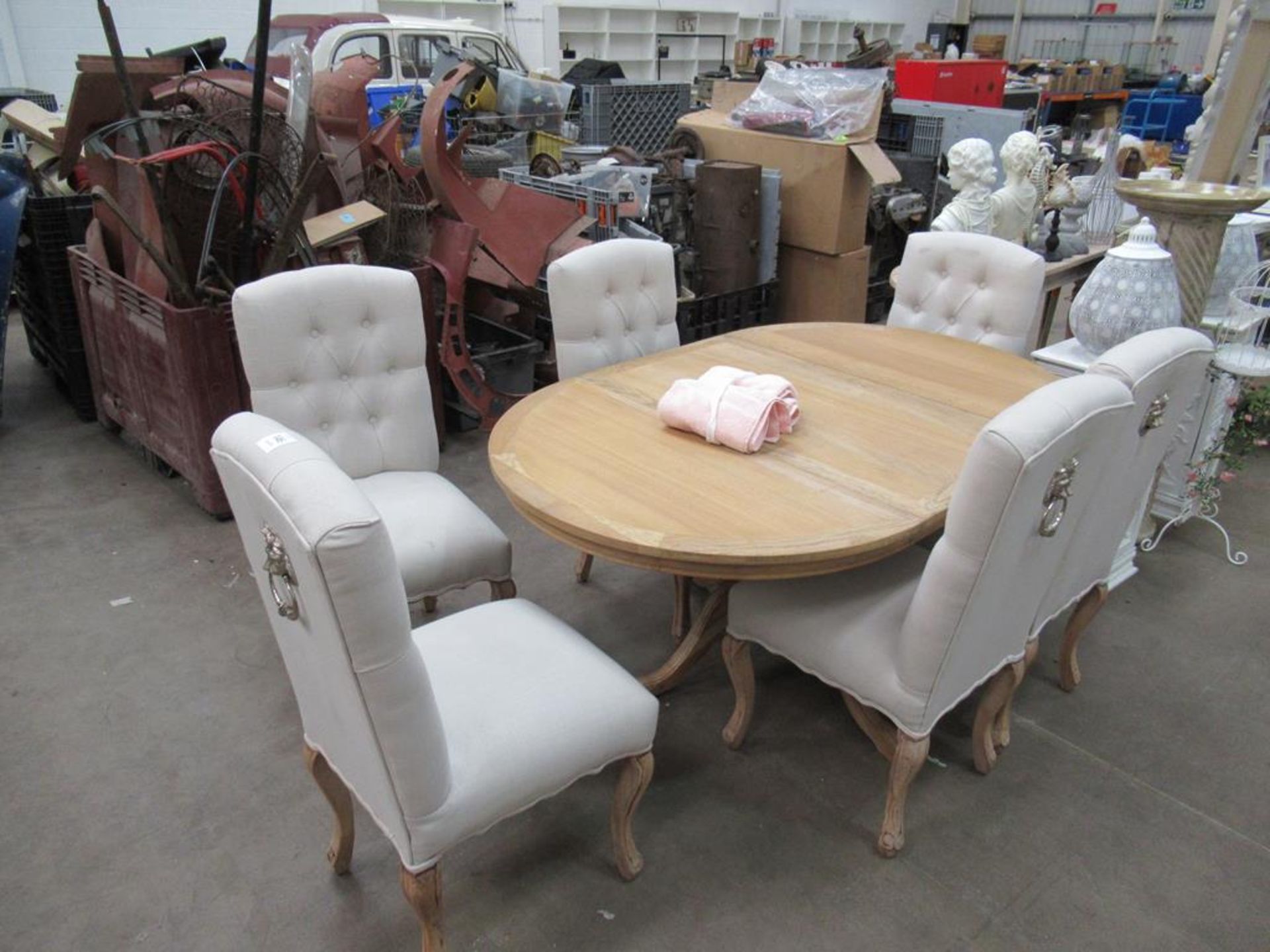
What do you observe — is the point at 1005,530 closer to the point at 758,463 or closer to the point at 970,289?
the point at 758,463

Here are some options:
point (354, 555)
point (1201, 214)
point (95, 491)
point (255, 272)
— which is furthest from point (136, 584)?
point (1201, 214)

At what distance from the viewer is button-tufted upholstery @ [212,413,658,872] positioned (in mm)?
1032

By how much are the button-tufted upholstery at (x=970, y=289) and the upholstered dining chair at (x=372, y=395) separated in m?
1.45

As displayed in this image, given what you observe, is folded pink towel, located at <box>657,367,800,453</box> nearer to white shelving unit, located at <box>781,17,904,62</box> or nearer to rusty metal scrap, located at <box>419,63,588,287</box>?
rusty metal scrap, located at <box>419,63,588,287</box>

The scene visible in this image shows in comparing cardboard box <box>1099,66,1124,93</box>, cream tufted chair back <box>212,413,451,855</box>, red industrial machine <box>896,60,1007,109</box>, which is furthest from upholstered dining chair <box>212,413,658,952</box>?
cardboard box <box>1099,66,1124,93</box>

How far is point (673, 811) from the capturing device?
1.83m

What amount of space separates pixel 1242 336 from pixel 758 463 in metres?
1.83

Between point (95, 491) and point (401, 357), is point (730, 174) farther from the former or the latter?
point (95, 491)

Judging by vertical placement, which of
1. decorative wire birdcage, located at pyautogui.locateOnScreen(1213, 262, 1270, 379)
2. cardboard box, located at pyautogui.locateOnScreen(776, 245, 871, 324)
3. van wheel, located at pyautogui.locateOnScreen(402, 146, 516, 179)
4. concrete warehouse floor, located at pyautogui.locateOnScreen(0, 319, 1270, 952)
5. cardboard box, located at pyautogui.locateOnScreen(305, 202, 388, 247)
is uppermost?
van wheel, located at pyautogui.locateOnScreen(402, 146, 516, 179)

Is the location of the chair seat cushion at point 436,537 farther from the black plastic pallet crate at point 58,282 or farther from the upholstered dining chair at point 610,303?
the black plastic pallet crate at point 58,282

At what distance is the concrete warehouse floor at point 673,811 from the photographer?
1591mm

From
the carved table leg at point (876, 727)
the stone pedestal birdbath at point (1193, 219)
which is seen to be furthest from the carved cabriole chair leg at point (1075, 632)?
the stone pedestal birdbath at point (1193, 219)

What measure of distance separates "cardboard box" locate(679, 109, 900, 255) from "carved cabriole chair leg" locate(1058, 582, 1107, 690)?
2184mm

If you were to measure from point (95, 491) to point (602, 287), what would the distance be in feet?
Result: 6.68
